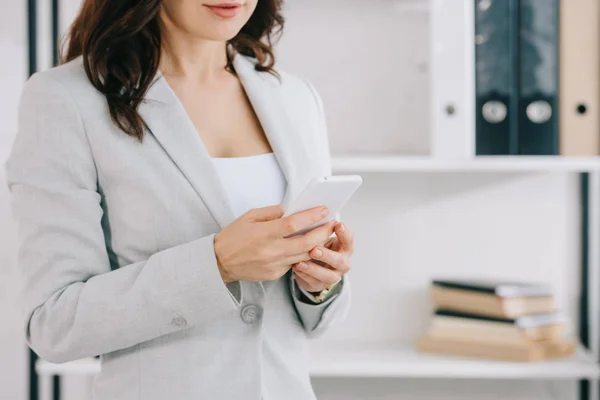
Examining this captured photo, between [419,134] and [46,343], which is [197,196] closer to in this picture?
[46,343]

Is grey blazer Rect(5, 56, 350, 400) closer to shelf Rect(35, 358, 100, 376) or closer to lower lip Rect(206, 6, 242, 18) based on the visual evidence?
lower lip Rect(206, 6, 242, 18)

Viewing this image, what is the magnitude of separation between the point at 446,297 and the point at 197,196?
3.19 feet

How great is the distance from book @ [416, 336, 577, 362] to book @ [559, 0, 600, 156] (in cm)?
44

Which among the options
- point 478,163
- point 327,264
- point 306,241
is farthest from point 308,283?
point 478,163

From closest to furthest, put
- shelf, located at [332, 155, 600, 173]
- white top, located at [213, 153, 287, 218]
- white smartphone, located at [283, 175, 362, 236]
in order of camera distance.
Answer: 1. white smartphone, located at [283, 175, 362, 236]
2. white top, located at [213, 153, 287, 218]
3. shelf, located at [332, 155, 600, 173]

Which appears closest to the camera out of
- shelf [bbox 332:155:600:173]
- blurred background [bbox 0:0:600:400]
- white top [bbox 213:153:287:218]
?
white top [bbox 213:153:287:218]

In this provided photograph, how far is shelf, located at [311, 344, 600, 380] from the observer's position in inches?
64.8

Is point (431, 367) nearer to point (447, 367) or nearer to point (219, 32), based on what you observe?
point (447, 367)

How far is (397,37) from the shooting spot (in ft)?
6.07

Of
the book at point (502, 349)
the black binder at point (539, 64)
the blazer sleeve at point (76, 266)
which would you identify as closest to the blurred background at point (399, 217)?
the book at point (502, 349)

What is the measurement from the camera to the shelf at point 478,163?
157 centimetres

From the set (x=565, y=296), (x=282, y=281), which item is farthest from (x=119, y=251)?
(x=565, y=296)

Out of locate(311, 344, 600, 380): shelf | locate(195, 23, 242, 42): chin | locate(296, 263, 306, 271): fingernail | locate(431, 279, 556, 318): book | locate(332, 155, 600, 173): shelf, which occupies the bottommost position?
locate(311, 344, 600, 380): shelf

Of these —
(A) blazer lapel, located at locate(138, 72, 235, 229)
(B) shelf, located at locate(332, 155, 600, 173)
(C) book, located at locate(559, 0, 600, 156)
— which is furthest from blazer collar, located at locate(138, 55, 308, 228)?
(C) book, located at locate(559, 0, 600, 156)
